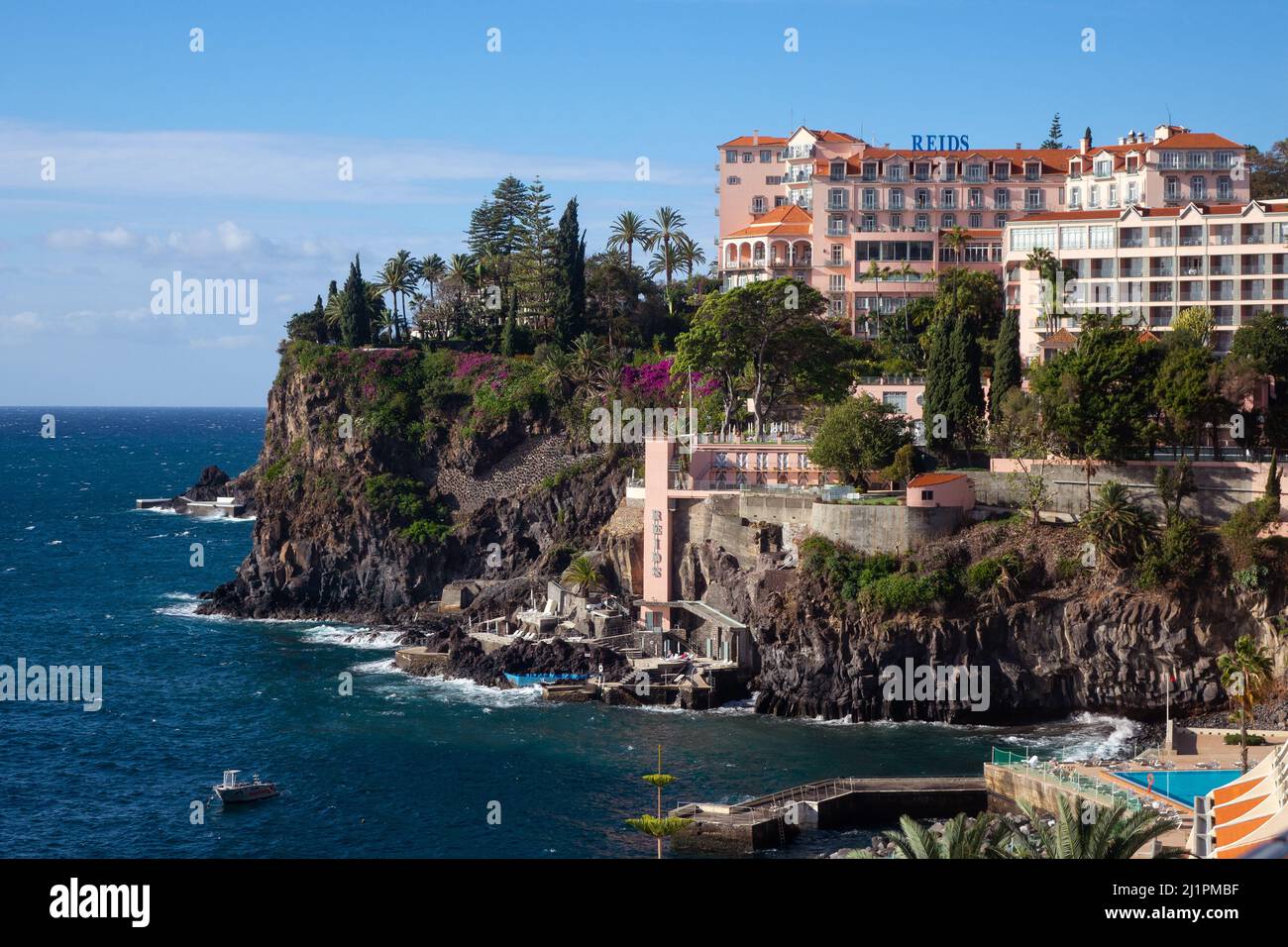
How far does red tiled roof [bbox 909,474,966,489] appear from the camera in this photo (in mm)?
74688

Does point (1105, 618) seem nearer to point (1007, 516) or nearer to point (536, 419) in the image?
point (1007, 516)

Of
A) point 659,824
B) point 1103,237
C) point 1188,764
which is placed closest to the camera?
point 659,824

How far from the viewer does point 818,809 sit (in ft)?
178

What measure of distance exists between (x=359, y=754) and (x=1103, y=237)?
196 feet

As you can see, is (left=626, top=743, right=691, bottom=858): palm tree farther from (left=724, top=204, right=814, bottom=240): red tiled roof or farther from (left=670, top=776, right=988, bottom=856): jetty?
A: (left=724, top=204, right=814, bottom=240): red tiled roof

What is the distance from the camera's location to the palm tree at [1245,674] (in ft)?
198

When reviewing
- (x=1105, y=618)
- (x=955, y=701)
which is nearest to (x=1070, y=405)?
(x=1105, y=618)

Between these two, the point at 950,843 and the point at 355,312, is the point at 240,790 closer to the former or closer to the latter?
the point at 950,843

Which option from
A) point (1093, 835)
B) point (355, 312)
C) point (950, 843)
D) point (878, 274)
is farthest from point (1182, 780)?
point (355, 312)

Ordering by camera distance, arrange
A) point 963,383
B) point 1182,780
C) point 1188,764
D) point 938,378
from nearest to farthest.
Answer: point 1182,780, point 1188,764, point 963,383, point 938,378

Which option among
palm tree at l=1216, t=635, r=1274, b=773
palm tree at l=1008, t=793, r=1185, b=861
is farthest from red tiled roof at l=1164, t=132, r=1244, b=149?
palm tree at l=1008, t=793, r=1185, b=861

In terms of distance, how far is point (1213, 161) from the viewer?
104m

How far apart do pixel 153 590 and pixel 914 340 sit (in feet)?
196

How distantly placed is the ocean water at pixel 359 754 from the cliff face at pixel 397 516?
7.01 metres
